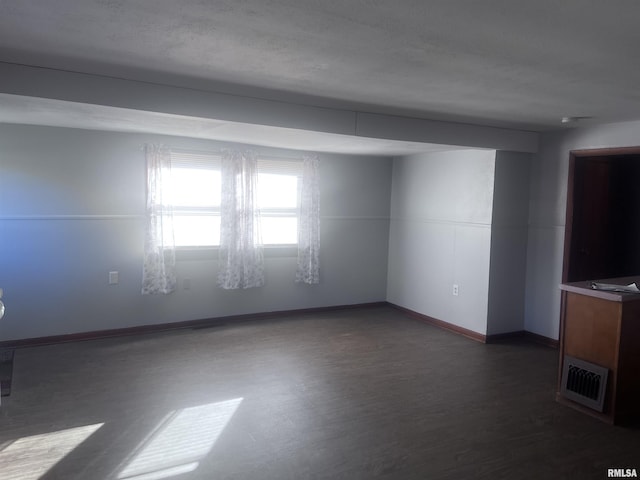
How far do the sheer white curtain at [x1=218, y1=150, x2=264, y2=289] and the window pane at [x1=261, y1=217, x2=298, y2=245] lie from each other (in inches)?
9.0

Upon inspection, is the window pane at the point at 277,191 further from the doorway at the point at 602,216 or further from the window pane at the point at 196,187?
the doorway at the point at 602,216

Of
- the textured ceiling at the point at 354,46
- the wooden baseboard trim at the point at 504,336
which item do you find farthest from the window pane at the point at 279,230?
the wooden baseboard trim at the point at 504,336

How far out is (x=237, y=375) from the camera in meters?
3.74

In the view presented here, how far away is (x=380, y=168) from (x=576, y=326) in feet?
11.0

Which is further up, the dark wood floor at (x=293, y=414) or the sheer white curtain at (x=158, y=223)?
the sheer white curtain at (x=158, y=223)

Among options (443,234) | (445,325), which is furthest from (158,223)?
(445,325)

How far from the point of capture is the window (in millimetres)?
4910

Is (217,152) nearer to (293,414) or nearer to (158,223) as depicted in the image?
(158,223)

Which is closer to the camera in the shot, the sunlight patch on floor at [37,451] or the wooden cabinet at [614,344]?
the sunlight patch on floor at [37,451]

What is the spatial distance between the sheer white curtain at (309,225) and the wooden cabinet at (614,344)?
302 centimetres

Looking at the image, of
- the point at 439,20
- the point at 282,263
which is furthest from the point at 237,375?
the point at 439,20

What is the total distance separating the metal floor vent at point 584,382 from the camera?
3.12 m

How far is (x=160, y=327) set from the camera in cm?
485

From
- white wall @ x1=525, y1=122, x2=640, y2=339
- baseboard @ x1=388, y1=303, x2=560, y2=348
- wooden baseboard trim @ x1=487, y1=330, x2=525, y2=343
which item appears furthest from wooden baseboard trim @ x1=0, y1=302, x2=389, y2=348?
white wall @ x1=525, y1=122, x2=640, y2=339
